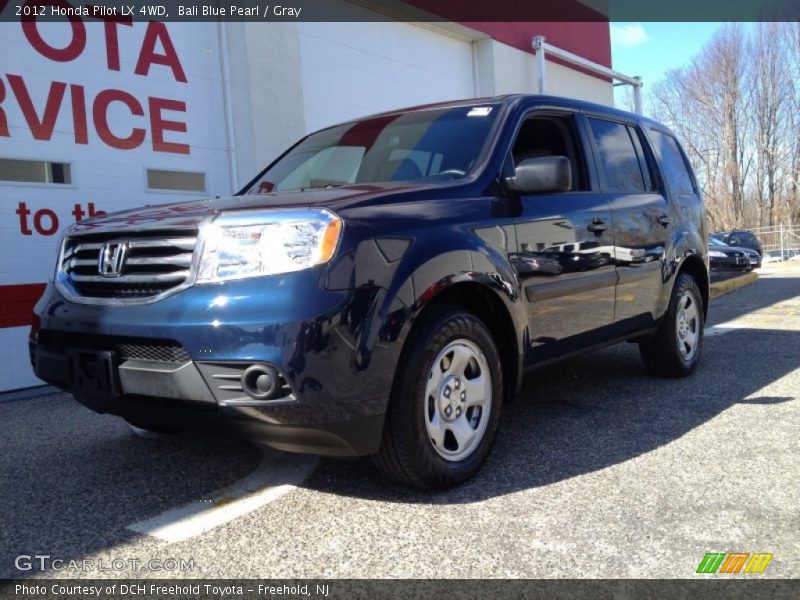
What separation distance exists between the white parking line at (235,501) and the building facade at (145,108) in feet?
12.2

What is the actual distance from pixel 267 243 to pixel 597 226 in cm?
213

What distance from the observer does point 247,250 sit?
2.59 m

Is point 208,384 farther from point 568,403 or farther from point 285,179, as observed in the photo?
point 568,403

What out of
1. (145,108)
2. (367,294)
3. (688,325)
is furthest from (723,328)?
(145,108)

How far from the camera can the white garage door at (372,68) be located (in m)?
9.20

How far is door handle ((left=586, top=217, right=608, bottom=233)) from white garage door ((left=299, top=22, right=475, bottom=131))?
584 cm

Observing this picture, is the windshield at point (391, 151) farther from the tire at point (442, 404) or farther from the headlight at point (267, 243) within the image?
the headlight at point (267, 243)

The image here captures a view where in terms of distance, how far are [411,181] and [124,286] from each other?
137 cm

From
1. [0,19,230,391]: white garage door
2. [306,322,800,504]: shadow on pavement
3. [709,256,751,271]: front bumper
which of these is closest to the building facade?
[0,19,230,391]: white garage door

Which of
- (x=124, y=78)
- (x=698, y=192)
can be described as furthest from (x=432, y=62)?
(x=698, y=192)

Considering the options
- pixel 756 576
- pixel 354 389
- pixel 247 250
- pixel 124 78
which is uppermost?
pixel 124 78

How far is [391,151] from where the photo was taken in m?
3.75

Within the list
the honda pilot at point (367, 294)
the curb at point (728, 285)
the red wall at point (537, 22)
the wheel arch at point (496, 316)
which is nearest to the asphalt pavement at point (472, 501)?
the honda pilot at point (367, 294)

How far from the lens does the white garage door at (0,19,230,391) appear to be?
6074mm
